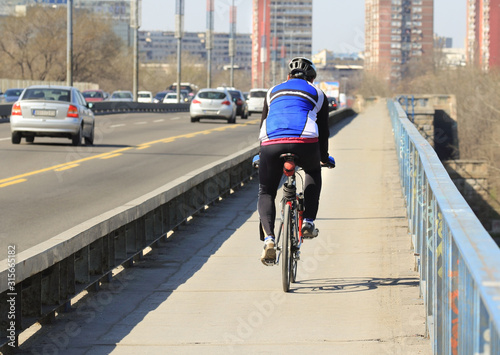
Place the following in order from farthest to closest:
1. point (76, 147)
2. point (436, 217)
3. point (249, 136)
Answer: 1. point (249, 136)
2. point (76, 147)
3. point (436, 217)

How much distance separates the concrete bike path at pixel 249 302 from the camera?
645 centimetres

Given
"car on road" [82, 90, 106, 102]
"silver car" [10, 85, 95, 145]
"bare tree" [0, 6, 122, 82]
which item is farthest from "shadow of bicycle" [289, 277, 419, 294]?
"bare tree" [0, 6, 122, 82]

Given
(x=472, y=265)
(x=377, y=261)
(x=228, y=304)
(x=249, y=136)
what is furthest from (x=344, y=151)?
(x=472, y=265)

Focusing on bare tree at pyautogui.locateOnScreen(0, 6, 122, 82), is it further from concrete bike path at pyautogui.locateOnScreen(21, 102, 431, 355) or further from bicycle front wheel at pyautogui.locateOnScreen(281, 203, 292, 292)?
bicycle front wheel at pyautogui.locateOnScreen(281, 203, 292, 292)

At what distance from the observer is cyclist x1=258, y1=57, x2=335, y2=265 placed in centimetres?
783

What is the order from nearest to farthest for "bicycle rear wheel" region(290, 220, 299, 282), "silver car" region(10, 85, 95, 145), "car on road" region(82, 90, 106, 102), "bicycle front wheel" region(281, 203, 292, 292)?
"bicycle front wheel" region(281, 203, 292, 292)
"bicycle rear wheel" region(290, 220, 299, 282)
"silver car" region(10, 85, 95, 145)
"car on road" region(82, 90, 106, 102)

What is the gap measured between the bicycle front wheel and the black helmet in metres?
1.00

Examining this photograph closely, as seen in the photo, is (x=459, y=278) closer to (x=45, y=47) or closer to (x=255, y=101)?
(x=255, y=101)

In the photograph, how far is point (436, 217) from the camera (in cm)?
593

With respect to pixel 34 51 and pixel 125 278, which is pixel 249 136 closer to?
pixel 125 278

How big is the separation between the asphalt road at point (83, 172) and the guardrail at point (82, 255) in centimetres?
123

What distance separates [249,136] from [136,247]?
86.7 ft

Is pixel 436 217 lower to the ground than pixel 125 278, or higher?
higher

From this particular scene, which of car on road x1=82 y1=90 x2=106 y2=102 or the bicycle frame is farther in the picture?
car on road x1=82 y1=90 x2=106 y2=102
